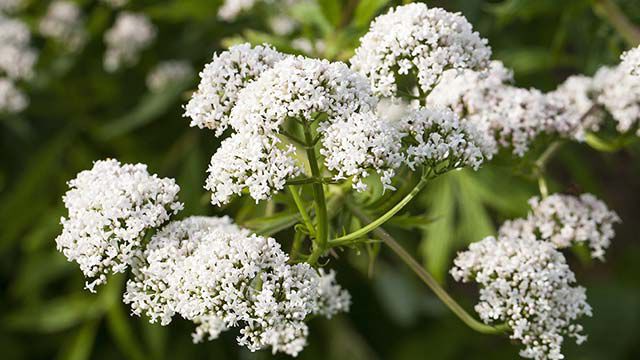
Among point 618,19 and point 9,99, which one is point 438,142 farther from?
point 9,99

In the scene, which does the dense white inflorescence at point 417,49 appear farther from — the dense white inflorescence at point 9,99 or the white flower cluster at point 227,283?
the dense white inflorescence at point 9,99

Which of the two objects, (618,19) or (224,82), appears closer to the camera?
(224,82)

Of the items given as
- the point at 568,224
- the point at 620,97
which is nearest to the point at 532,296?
the point at 568,224

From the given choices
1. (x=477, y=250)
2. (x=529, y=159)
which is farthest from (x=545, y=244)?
(x=529, y=159)

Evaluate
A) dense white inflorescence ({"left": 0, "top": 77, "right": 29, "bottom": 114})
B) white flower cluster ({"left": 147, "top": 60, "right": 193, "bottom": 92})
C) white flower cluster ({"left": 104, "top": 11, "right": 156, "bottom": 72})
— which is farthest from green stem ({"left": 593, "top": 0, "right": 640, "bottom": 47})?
dense white inflorescence ({"left": 0, "top": 77, "right": 29, "bottom": 114})

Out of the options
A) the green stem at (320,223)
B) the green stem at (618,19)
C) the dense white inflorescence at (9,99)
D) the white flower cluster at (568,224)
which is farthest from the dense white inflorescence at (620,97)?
the dense white inflorescence at (9,99)
